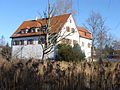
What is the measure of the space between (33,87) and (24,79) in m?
0.35

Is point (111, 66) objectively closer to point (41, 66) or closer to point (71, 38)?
point (41, 66)

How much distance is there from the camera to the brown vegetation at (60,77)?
6.23 m

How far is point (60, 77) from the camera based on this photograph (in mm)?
6395

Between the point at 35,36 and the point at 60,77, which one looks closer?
the point at 60,77

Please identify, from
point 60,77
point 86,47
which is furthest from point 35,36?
point 60,77

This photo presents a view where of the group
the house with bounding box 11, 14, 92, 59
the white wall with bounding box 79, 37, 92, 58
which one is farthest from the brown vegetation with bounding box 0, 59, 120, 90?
the white wall with bounding box 79, 37, 92, 58

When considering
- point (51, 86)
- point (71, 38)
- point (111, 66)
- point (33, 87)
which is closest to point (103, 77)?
point (111, 66)

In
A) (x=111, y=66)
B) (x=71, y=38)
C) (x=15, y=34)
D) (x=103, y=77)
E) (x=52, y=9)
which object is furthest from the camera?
→ (x=15, y=34)

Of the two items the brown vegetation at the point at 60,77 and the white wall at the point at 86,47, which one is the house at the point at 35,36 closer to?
the white wall at the point at 86,47

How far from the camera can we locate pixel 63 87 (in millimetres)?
6316

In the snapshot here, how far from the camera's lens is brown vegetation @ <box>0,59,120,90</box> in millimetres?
6234

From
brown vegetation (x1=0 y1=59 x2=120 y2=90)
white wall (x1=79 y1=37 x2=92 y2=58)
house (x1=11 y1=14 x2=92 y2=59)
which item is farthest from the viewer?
white wall (x1=79 y1=37 x2=92 y2=58)

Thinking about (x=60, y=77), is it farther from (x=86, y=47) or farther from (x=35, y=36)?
(x=86, y=47)

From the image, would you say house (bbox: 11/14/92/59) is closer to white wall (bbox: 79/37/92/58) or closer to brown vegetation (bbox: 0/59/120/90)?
white wall (bbox: 79/37/92/58)
